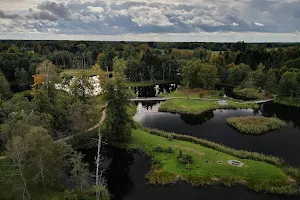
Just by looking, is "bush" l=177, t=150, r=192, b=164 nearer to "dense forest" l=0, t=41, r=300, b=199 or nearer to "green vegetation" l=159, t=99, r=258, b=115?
"dense forest" l=0, t=41, r=300, b=199

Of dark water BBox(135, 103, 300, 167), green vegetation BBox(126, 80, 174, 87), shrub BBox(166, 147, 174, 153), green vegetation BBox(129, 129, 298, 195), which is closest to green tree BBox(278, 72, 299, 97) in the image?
dark water BBox(135, 103, 300, 167)

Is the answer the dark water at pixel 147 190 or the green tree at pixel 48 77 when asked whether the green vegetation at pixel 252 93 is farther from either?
the green tree at pixel 48 77

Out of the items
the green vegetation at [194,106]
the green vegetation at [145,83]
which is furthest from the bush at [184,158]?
the green vegetation at [145,83]

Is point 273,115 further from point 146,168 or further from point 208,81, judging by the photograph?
point 146,168

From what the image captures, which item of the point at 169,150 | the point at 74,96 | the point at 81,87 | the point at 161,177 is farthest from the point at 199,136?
the point at 74,96

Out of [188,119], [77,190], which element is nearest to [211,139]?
[188,119]

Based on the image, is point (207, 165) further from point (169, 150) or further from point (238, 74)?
point (238, 74)
